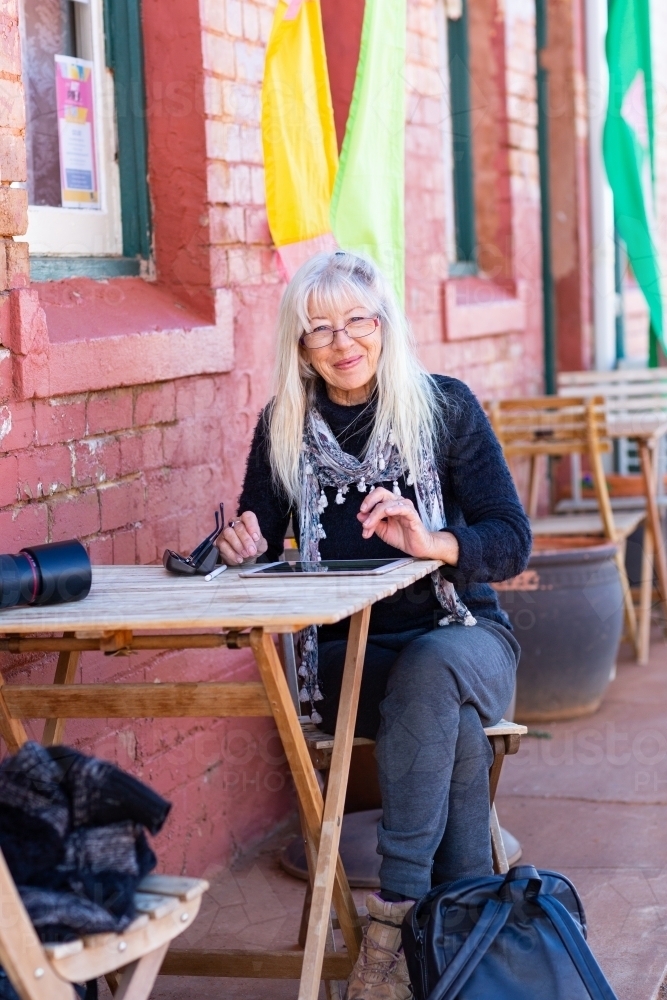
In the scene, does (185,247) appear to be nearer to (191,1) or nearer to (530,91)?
(191,1)

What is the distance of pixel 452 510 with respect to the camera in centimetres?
326

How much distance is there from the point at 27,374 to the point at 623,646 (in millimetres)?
4180

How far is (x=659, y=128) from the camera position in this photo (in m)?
9.81

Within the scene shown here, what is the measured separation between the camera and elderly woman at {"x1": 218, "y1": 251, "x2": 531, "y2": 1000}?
9.25ft

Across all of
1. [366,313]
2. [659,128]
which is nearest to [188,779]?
[366,313]

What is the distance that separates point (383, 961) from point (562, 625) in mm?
2617

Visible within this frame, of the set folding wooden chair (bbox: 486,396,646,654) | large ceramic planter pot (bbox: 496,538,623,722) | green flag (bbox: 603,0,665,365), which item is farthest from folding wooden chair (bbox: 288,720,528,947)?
green flag (bbox: 603,0,665,365)

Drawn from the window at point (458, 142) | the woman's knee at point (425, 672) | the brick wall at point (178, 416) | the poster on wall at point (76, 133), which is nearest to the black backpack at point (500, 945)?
the woman's knee at point (425, 672)

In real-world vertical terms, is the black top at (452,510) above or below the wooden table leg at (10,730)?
above

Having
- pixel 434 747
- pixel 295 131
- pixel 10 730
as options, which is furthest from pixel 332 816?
pixel 295 131

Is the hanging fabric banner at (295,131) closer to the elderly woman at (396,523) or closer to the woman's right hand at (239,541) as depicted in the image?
the elderly woman at (396,523)

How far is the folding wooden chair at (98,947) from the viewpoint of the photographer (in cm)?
193

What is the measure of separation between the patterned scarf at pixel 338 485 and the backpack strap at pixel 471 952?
0.72 metres

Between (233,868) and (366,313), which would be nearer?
(366,313)
